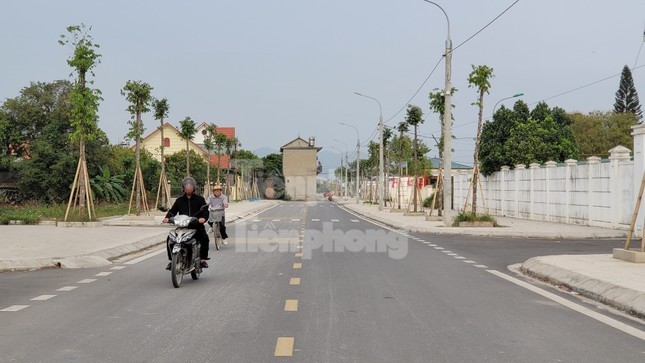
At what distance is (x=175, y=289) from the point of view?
34.0 feet

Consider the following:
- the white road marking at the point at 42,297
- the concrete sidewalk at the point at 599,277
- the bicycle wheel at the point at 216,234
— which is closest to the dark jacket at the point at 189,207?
the white road marking at the point at 42,297

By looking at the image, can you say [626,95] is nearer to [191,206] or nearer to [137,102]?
[137,102]

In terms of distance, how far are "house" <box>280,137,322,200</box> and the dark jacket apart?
117 meters

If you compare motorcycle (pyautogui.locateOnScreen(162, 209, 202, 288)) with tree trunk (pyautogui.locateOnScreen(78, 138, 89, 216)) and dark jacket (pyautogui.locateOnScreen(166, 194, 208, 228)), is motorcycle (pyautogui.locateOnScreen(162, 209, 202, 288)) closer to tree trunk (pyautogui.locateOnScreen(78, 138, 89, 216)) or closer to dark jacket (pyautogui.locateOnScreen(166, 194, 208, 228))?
dark jacket (pyautogui.locateOnScreen(166, 194, 208, 228))

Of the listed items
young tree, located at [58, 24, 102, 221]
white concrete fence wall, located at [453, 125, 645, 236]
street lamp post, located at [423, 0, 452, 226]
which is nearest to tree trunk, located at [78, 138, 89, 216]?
young tree, located at [58, 24, 102, 221]

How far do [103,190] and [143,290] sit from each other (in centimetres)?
3843

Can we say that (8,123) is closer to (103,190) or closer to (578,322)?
(103,190)

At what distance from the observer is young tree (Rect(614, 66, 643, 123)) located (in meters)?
90.1

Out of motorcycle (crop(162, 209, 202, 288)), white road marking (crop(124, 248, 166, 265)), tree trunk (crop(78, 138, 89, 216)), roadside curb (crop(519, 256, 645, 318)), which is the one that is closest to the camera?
roadside curb (crop(519, 256, 645, 318))

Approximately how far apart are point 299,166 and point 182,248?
121316mm

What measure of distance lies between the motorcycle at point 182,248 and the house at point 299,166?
117210 mm

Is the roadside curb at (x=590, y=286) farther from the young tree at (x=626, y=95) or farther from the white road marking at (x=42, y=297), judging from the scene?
the young tree at (x=626, y=95)

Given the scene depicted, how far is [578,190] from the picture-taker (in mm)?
27672

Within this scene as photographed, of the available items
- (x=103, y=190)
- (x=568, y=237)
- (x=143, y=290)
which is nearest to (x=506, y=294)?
(x=143, y=290)
